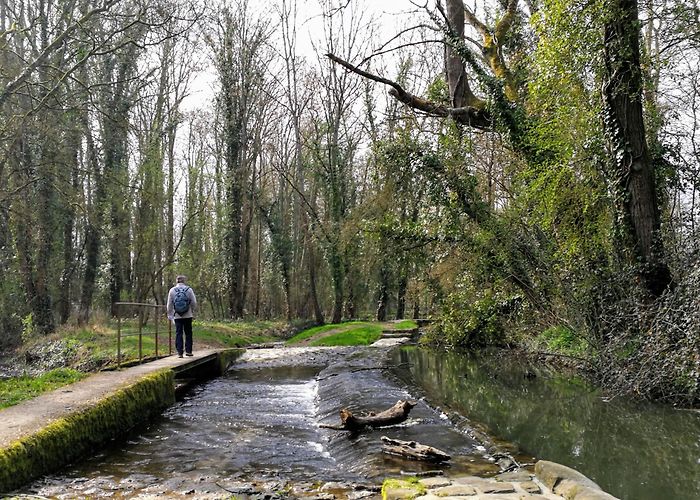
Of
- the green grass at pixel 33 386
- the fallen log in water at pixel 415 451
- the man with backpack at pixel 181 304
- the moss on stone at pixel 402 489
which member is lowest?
the fallen log in water at pixel 415 451

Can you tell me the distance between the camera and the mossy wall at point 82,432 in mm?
5523

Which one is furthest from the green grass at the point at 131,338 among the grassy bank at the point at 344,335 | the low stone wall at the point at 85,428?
the low stone wall at the point at 85,428

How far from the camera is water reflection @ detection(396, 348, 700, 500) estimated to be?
619cm

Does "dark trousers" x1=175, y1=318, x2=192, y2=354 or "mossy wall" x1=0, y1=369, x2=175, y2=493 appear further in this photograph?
"dark trousers" x1=175, y1=318, x2=192, y2=354

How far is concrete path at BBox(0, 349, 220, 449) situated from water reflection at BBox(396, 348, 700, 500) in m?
5.16

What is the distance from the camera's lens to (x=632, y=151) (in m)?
10.0

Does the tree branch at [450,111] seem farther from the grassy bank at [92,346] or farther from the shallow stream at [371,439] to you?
the grassy bank at [92,346]

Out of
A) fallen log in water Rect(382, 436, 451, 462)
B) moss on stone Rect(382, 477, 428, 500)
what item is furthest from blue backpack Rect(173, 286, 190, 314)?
moss on stone Rect(382, 477, 428, 500)

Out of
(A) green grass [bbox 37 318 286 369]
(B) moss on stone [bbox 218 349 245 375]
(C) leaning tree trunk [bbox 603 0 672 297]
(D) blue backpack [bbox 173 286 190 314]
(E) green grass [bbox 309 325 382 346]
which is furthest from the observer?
(E) green grass [bbox 309 325 382 346]

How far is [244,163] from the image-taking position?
102 ft

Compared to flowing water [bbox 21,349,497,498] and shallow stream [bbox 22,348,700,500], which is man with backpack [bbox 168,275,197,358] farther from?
flowing water [bbox 21,349,497,498]

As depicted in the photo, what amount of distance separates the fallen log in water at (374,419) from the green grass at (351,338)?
13164mm

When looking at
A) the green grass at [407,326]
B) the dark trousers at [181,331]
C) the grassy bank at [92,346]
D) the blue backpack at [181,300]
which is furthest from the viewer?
the green grass at [407,326]

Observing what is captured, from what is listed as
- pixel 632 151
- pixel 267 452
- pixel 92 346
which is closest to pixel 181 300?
pixel 267 452
